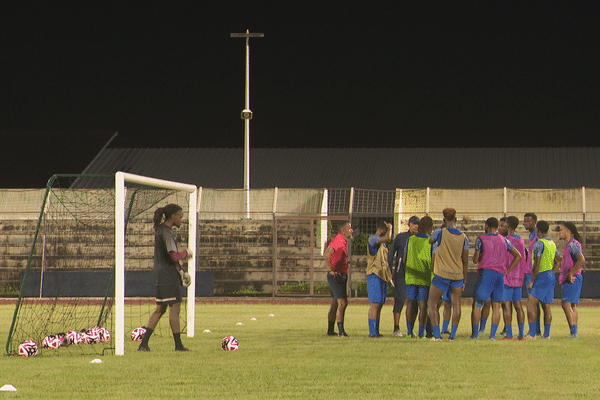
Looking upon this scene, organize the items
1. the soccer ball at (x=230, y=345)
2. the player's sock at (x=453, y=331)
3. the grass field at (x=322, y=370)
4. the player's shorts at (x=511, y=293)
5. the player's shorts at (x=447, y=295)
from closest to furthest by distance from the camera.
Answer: the grass field at (x=322, y=370) < the soccer ball at (x=230, y=345) < the player's sock at (x=453, y=331) < the player's shorts at (x=447, y=295) < the player's shorts at (x=511, y=293)

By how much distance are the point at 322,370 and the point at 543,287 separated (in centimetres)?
503

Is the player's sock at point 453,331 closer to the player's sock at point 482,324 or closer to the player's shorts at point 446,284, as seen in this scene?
the player's shorts at point 446,284

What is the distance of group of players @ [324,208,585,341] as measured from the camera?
12695mm

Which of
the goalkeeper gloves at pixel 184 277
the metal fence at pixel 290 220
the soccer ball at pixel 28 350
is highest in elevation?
the metal fence at pixel 290 220

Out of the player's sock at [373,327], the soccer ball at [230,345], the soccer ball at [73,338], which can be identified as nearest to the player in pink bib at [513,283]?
the player's sock at [373,327]

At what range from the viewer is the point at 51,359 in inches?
428

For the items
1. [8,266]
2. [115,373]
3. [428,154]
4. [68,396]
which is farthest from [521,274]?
[428,154]

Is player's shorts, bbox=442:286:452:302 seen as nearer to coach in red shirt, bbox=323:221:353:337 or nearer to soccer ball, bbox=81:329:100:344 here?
coach in red shirt, bbox=323:221:353:337

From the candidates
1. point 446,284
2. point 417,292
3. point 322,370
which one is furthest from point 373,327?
point 322,370

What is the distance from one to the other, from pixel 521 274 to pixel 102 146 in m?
35.7

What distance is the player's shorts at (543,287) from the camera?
13.4m

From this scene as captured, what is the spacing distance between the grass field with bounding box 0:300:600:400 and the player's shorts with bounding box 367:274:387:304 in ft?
2.14

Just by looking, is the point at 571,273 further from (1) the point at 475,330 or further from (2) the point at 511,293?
(1) the point at 475,330

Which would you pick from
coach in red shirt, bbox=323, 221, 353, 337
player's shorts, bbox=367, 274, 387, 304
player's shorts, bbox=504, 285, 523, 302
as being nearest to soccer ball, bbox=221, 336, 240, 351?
coach in red shirt, bbox=323, 221, 353, 337
